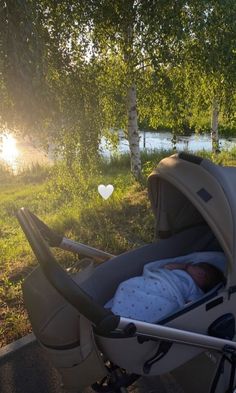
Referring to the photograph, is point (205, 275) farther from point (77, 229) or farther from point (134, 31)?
point (134, 31)

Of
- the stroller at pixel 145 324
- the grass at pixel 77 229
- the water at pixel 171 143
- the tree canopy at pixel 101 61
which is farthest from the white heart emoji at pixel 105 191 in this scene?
the water at pixel 171 143

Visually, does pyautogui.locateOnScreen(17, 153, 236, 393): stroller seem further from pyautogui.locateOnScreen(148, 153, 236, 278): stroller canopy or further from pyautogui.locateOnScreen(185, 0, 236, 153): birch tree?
pyautogui.locateOnScreen(185, 0, 236, 153): birch tree

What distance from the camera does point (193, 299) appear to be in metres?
2.61

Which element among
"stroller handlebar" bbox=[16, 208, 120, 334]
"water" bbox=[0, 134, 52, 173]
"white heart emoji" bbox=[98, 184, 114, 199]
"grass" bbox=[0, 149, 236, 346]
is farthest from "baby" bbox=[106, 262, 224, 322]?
"water" bbox=[0, 134, 52, 173]

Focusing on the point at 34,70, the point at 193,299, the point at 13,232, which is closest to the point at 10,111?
the point at 34,70

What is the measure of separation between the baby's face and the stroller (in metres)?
0.24

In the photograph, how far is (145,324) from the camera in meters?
2.10

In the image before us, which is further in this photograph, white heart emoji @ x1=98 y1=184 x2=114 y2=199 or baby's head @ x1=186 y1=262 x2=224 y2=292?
white heart emoji @ x1=98 y1=184 x2=114 y2=199

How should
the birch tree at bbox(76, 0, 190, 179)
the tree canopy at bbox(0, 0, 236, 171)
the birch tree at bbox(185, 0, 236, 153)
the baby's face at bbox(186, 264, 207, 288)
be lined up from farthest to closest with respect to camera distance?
the birch tree at bbox(185, 0, 236, 153)
the birch tree at bbox(76, 0, 190, 179)
the tree canopy at bbox(0, 0, 236, 171)
the baby's face at bbox(186, 264, 207, 288)

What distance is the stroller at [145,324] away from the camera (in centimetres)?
209

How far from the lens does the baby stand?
8.17 ft

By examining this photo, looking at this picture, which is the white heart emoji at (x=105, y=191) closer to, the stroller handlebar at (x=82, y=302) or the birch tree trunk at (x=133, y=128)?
the birch tree trunk at (x=133, y=128)

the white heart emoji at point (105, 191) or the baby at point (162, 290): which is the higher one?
the baby at point (162, 290)

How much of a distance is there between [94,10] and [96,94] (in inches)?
39.0
